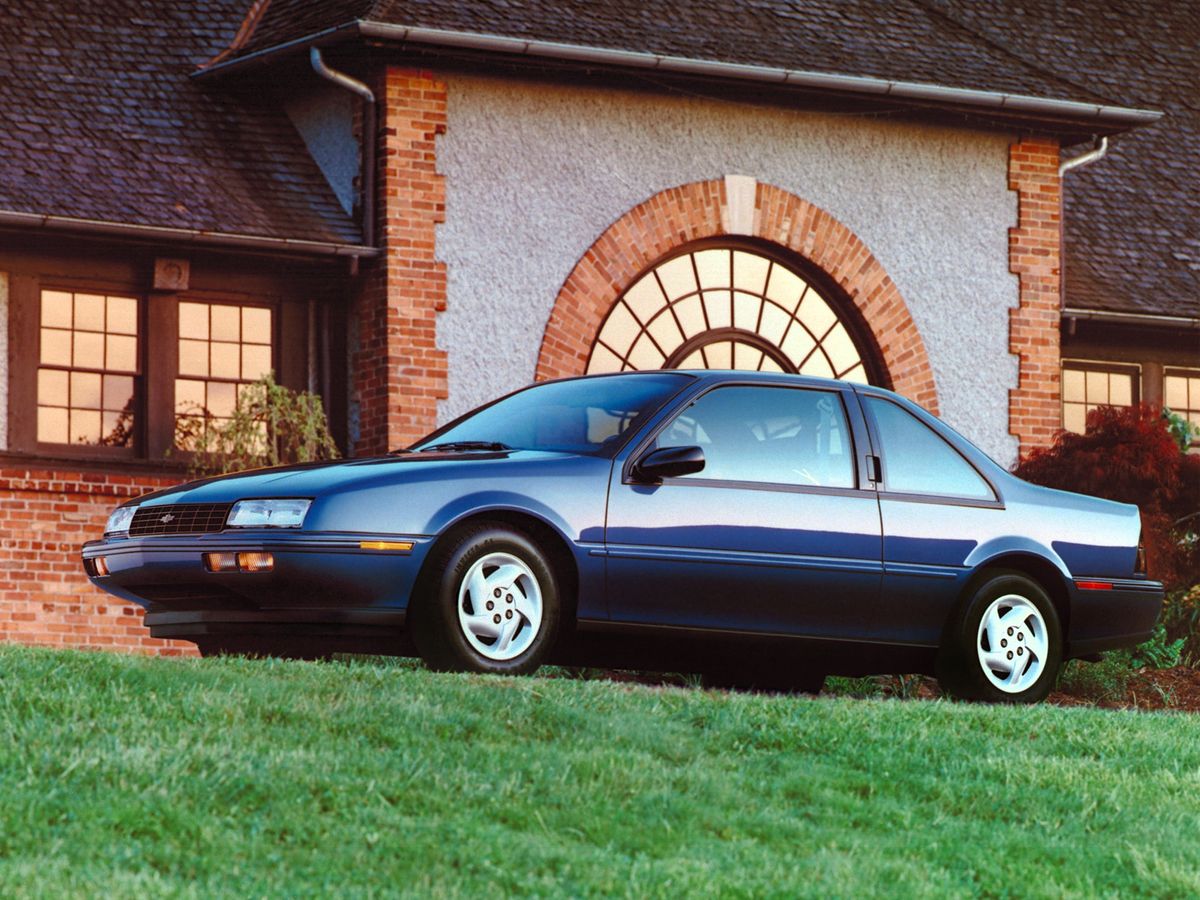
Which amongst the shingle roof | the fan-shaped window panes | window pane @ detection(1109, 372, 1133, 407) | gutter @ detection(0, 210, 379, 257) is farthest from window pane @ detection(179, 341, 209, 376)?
window pane @ detection(1109, 372, 1133, 407)

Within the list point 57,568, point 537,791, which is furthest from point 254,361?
point 537,791

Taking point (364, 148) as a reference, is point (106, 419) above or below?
below

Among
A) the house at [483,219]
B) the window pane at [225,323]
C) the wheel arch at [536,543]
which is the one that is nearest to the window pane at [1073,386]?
the house at [483,219]

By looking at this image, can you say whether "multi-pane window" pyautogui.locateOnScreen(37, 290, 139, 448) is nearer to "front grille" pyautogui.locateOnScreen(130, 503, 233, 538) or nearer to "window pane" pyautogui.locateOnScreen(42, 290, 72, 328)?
"window pane" pyautogui.locateOnScreen(42, 290, 72, 328)

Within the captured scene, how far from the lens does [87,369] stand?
15.8 metres

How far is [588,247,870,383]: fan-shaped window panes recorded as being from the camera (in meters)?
17.0

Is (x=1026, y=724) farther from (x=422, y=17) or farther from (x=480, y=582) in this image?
(x=422, y=17)

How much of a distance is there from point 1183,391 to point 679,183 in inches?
222

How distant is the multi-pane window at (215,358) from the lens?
16016mm

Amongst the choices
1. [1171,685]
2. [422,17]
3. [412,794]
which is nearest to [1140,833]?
[412,794]

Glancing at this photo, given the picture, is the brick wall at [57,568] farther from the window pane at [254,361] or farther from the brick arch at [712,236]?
the brick arch at [712,236]

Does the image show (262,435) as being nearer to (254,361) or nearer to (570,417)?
(254,361)

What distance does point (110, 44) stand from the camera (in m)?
17.2

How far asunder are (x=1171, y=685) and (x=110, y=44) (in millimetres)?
9608
